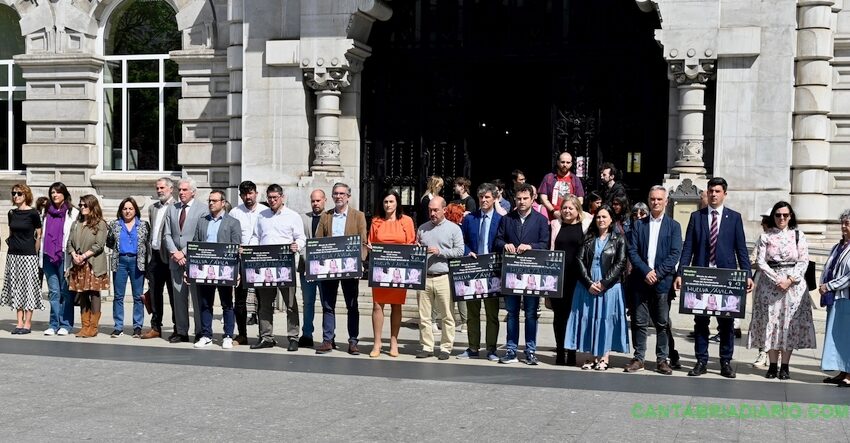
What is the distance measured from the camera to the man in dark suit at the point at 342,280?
520 inches

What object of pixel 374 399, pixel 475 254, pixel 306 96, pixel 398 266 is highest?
pixel 306 96

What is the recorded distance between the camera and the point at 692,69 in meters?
17.4

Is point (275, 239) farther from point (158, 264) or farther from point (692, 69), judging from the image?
point (692, 69)

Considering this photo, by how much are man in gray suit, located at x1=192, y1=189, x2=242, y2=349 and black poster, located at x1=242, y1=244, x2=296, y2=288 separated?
319 millimetres

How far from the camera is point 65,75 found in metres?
22.2

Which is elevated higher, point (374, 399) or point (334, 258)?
point (334, 258)

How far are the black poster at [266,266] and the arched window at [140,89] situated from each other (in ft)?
30.8

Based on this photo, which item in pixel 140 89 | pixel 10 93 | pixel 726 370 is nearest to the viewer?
pixel 726 370

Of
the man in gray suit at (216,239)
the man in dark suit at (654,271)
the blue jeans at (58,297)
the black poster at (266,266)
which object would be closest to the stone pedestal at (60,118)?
the blue jeans at (58,297)

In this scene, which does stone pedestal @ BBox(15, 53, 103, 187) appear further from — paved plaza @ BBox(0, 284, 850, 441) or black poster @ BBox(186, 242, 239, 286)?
black poster @ BBox(186, 242, 239, 286)

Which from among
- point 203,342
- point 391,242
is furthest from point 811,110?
point 203,342

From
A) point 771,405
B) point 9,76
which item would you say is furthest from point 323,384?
point 9,76

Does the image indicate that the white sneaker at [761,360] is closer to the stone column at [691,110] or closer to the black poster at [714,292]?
the black poster at [714,292]

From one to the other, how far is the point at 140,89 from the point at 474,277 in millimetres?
11774
